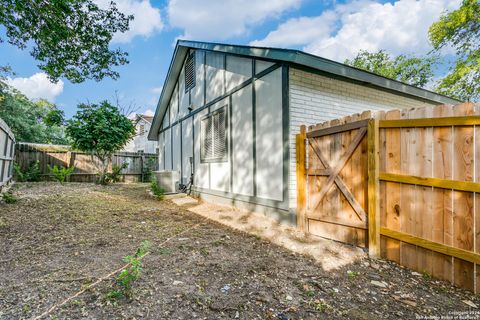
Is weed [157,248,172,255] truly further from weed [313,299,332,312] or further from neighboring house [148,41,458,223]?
neighboring house [148,41,458,223]

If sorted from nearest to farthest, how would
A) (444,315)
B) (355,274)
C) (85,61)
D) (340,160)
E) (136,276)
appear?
(444,315) → (136,276) → (355,274) → (340,160) → (85,61)

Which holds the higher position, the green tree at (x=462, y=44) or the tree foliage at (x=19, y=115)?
the green tree at (x=462, y=44)

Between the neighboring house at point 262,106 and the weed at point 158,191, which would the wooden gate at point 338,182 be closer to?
the neighboring house at point 262,106

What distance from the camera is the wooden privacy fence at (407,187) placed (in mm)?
2215

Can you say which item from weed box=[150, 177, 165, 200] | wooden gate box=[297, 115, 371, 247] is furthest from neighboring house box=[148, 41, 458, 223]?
weed box=[150, 177, 165, 200]

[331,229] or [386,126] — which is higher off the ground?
[386,126]

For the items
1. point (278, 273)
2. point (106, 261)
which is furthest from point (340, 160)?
point (106, 261)

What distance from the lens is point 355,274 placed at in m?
2.63

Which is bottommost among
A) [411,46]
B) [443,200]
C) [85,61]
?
[443,200]

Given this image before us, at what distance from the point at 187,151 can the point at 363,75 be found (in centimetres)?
637

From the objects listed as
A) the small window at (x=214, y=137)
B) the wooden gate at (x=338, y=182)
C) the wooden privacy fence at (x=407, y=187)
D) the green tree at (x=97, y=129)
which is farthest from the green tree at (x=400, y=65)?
the green tree at (x=97, y=129)

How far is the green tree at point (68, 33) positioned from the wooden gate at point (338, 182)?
6911 mm

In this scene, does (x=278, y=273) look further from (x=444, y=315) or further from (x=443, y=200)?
(x=443, y=200)

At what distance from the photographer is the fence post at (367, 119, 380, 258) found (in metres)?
2.95
